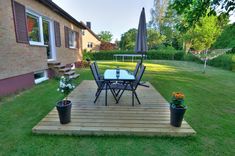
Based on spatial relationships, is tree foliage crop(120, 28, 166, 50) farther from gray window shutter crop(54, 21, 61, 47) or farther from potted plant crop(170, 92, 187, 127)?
potted plant crop(170, 92, 187, 127)

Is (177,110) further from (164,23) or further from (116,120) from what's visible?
(164,23)

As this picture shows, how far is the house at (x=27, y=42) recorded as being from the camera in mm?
4867

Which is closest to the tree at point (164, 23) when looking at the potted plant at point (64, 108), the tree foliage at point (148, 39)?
the tree foliage at point (148, 39)

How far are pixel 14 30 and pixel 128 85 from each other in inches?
162

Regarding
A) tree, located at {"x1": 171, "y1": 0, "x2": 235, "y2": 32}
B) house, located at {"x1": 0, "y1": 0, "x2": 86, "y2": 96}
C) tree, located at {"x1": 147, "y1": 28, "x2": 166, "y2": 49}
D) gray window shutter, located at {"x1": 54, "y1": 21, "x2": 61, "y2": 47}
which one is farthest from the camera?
tree, located at {"x1": 147, "y1": 28, "x2": 166, "y2": 49}

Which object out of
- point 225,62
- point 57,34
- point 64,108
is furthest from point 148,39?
point 64,108

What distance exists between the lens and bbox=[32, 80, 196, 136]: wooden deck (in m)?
2.79

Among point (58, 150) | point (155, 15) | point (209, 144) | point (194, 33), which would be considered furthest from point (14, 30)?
point (155, 15)

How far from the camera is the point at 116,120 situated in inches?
126

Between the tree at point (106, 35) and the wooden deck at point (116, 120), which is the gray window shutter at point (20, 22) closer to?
the wooden deck at point (116, 120)

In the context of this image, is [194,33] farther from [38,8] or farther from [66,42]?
[38,8]

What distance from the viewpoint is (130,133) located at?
110 inches

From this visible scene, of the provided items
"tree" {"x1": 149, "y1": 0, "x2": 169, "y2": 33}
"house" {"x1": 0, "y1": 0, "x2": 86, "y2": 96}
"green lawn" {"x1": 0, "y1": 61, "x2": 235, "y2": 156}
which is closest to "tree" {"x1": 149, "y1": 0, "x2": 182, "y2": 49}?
"tree" {"x1": 149, "y1": 0, "x2": 169, "y2": 33}

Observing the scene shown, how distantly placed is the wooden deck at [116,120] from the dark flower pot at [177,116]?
0.30 feet
